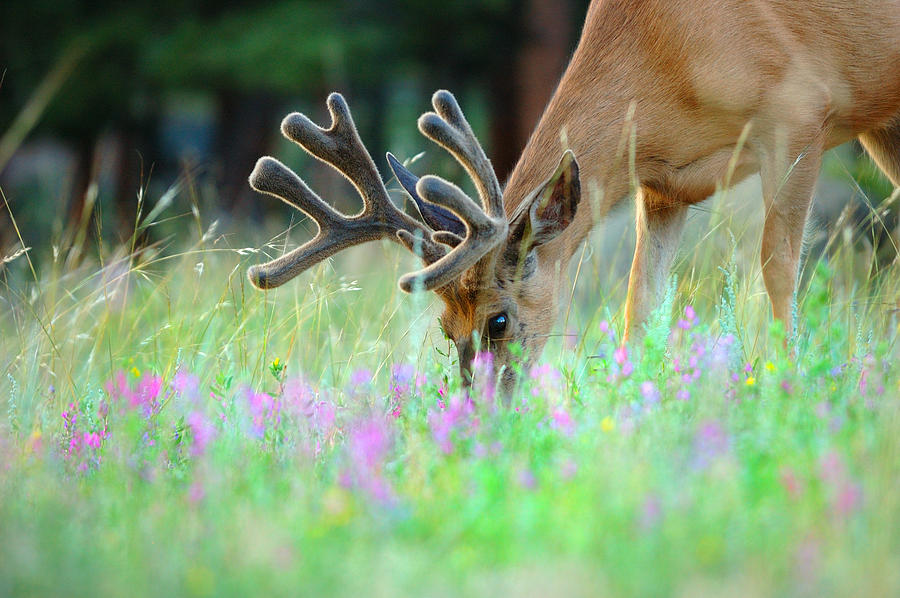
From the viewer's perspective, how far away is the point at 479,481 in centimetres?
237

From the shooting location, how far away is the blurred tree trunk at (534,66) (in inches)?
495

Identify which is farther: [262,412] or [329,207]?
[329,207]

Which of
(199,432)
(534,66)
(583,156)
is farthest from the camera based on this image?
(534,66)

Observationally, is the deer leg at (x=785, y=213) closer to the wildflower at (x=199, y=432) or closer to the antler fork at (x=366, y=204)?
the antler fork at (x=366, y=204)

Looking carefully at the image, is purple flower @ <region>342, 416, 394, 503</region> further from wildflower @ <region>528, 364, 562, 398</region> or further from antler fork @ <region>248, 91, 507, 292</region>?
antler fork @ <region>248, 91, 507, 292</region>

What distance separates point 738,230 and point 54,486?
341cm

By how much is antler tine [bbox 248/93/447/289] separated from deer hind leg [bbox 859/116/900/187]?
90.5 inches

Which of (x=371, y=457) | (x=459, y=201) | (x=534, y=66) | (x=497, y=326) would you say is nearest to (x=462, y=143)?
(x=459, y=201)

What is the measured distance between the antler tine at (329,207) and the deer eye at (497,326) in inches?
13.3

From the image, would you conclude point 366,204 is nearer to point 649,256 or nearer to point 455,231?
point 455,231

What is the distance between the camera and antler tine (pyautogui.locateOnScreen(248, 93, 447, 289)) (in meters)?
3.91

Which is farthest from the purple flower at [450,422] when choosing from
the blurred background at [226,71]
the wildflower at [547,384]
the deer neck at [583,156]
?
the blurred background at [226,71]

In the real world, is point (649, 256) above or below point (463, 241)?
below

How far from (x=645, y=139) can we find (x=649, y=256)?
67 centimetres
